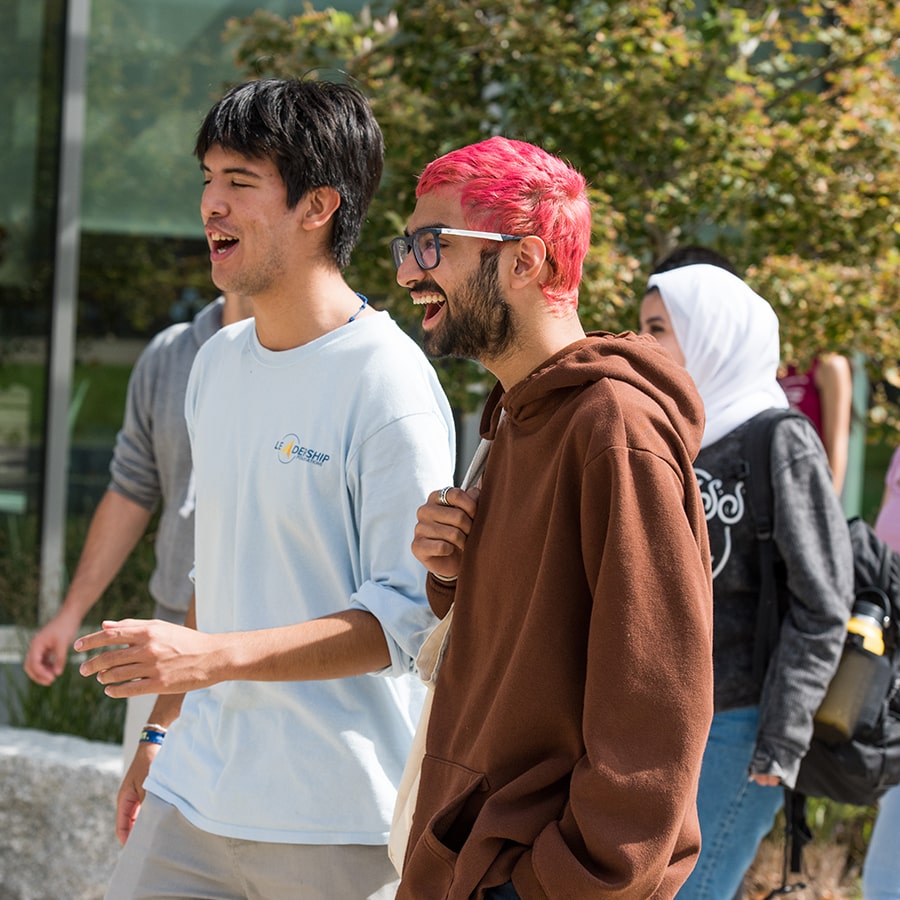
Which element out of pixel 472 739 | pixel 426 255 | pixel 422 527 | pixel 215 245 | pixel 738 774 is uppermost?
pixel 426 255

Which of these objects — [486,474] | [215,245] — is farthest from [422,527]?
[215,245]

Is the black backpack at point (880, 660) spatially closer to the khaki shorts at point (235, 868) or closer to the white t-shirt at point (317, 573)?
the white t-shirt at point (317, 573)

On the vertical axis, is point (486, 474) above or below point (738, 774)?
above

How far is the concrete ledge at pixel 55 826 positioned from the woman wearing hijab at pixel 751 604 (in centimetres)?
223

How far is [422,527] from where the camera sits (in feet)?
6.55

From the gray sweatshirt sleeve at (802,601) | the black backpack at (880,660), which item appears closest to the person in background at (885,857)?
the black backpack at (880,660)

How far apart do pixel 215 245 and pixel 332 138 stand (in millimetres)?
293

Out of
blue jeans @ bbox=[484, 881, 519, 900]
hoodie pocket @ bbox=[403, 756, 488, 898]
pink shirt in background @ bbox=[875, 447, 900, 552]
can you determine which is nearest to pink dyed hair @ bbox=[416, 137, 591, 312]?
hoodie pocket @ bbox=[403, 756, 488, 898]

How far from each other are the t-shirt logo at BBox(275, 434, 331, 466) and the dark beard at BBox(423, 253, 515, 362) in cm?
51

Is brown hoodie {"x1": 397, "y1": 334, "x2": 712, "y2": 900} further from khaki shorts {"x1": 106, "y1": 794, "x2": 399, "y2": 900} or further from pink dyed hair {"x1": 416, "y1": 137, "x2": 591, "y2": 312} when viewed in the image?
khaki shorts {"x1": 106, "y1": 794, "x2": 399, "y2": 900}

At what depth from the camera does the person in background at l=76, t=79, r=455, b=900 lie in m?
2.33

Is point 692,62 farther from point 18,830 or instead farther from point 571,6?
point 18,830

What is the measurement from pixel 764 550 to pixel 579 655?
4.80ft

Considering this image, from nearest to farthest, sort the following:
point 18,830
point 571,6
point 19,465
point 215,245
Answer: point 215,245, point 18,830, point 571,6, point 19,465
